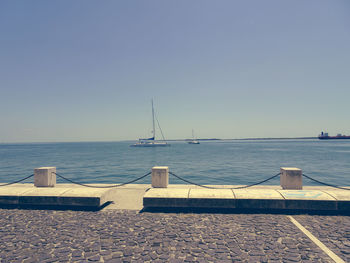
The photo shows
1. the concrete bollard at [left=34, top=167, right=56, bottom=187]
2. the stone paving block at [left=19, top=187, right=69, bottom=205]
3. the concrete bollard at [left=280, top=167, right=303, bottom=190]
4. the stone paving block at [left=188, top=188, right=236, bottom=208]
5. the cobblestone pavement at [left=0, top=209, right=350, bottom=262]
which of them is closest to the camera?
the cobblestone pavement at [left=0, top=209, right=350, bottom=262]

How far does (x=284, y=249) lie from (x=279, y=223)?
1521mm

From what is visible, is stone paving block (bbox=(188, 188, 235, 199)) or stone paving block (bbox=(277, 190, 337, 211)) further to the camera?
stone paving block (bbox=(188, 188, 235, 199))

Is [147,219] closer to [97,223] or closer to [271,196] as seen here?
[97,223]

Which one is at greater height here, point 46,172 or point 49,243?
point 46,172

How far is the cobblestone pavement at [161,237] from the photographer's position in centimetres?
425

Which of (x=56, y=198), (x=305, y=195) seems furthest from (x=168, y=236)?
(x=305, y=195)

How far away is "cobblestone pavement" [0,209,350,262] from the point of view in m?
4.25

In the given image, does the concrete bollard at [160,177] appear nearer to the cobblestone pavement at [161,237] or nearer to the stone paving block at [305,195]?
the cobblestone pavement at [161,237]

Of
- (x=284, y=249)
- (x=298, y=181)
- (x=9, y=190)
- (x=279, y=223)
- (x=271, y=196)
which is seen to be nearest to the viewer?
(x=284, y=249)

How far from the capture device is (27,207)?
24.3 ft

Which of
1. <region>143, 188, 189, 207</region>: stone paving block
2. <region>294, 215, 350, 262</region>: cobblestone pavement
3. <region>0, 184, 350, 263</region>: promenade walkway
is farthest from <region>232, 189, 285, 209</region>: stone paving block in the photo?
<region>143, 188, 189, 207</region>: stone paving block

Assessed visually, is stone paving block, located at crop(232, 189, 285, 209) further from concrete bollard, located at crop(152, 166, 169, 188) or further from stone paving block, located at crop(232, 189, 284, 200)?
concrete bollard, located at crop(152, 166, 169, 188)

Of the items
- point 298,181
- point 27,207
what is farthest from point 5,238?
point 298,181

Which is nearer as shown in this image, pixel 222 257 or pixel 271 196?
pixel 222 257
